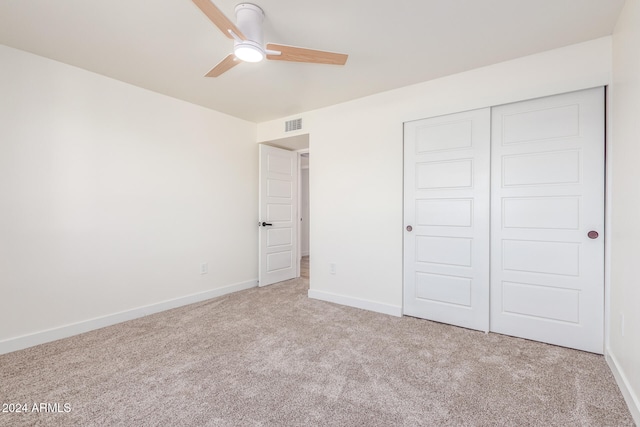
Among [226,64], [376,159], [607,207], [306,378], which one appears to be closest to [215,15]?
[226,64]

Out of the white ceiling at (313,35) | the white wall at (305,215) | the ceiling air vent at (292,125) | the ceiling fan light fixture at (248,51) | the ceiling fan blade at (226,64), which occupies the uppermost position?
the white ceiling at (313,35)

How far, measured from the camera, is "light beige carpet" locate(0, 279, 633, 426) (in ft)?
5.32

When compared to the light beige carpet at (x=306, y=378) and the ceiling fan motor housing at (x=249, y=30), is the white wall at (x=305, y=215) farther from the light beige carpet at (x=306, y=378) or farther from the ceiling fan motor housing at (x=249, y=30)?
the ceiling fan motor housing at (x=249, y=30)

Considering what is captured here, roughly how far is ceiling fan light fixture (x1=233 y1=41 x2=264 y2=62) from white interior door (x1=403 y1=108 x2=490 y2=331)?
182 cm

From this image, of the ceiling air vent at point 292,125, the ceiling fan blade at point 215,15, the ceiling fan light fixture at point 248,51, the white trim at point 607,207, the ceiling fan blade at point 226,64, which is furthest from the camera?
the ceiling air vent at point 292,125

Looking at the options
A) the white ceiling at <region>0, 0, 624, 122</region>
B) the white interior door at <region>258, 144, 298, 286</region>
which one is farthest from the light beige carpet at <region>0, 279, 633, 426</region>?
the white ceiling at <region>0, 0, 624, 122</region>

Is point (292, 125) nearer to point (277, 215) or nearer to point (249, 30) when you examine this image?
point (277, 215)

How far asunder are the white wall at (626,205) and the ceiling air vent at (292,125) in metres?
3.06

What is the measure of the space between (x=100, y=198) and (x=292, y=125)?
2390 mm

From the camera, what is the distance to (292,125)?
4.04m

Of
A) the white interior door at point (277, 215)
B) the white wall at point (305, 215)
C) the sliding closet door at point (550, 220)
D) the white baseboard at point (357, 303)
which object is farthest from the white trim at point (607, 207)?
the white wall at point (305, 215)

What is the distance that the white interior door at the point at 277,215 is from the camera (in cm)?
434

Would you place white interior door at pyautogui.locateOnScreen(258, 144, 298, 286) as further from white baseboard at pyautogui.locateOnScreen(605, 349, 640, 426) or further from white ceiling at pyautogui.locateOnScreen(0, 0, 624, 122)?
white baseboard at pyautogui.locateOnScreen(605, 349, 640, 426)

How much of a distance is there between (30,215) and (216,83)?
79.4 inches
